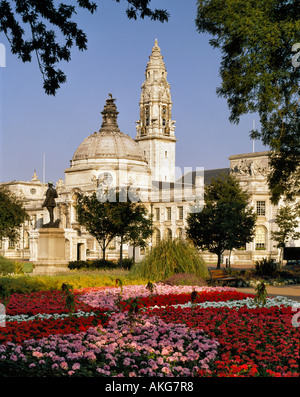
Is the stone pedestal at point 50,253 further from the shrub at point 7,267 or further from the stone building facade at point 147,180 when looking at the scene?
the stone building facade at point 147,180

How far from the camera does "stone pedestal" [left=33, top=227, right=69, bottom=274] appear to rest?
26984 mm

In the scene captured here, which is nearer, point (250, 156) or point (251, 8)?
point (251, 8)

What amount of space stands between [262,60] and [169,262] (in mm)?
8263

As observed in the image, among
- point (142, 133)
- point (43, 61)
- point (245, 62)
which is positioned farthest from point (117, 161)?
point (43, 61)

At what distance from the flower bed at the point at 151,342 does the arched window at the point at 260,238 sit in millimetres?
65220

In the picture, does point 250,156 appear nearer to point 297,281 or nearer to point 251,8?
point 297,281

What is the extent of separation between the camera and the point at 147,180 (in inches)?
4136

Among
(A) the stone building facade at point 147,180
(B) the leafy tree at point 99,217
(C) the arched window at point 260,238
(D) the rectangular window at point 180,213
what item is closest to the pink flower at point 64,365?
(B) the leafy tree at point 99,217

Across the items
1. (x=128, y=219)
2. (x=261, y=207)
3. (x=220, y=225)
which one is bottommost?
(x=220, y=225)

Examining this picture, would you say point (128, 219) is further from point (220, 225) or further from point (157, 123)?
point (157, 123)

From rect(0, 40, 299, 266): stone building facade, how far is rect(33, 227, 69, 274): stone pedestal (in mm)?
46165

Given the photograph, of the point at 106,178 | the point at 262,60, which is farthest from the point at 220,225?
the point at 106,178

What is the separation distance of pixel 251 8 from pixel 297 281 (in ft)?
49.3

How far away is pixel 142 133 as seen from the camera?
4808 inches
